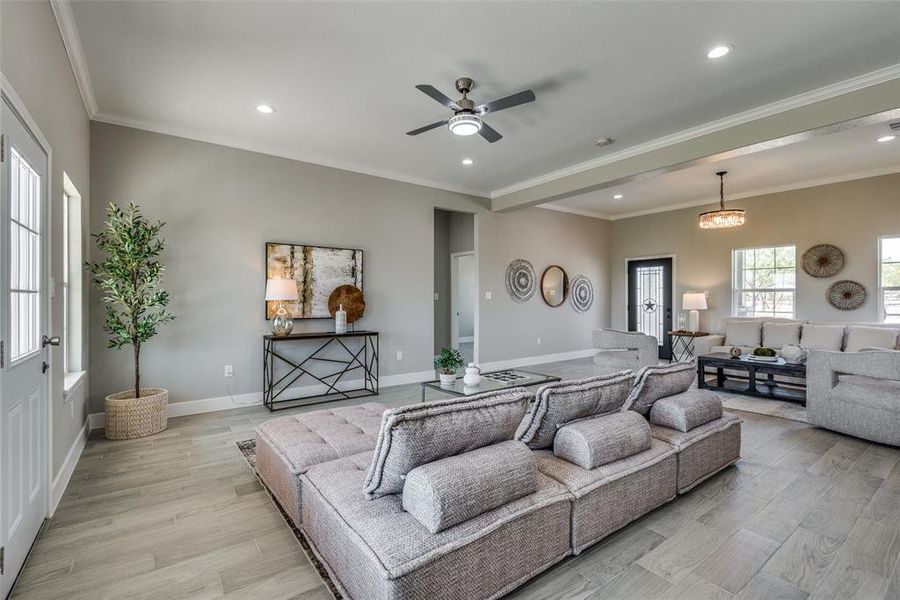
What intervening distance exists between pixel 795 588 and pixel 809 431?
266 cm

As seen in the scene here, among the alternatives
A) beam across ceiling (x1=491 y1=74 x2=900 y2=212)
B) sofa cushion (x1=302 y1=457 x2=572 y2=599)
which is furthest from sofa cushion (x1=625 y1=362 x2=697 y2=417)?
beam across ceiling (x1=491 y1=74 x2=900 y2=212)

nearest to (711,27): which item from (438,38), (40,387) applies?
(438,38)

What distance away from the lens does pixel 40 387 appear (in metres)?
2.27

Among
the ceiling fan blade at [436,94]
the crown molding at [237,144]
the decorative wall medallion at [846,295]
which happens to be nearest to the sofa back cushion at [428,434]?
the ceiling fan blade at [436,94]

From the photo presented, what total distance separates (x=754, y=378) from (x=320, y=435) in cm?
504

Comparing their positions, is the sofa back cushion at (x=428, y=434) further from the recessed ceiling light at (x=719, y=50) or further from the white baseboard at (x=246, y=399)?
the white baseboard at (x=246, y=399)

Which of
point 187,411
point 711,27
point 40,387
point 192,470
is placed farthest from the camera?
point 187,411

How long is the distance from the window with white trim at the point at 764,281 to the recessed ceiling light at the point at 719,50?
5001mm

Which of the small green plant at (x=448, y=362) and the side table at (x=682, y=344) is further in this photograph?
the side table at (x=682, y=344)

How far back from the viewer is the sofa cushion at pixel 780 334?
19.3 feet

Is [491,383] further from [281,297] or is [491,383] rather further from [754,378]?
[754,378]

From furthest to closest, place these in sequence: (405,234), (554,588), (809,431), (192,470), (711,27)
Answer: (405,234)
(809,431)
(192,470)
(711,27)
(554,588)

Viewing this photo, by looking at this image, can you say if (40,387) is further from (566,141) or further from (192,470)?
(566,141)

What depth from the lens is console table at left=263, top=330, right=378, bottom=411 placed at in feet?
15.6
